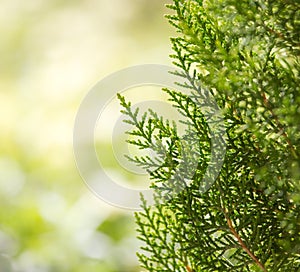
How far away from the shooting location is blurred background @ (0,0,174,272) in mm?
2691

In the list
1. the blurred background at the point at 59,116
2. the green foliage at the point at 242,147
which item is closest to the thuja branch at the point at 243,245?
the green foliage at the point at 242,147

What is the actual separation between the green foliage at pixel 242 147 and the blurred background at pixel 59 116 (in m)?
2.18

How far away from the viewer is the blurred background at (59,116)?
2.69m

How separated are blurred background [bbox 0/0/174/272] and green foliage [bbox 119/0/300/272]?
218cm

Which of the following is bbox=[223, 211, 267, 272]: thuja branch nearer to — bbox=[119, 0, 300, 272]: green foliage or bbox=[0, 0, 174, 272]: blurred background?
bbox=[119, 0, 300, 272]: green foliage

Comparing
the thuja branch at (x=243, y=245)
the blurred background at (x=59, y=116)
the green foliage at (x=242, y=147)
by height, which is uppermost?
the blurred background at (x=59, y=116)

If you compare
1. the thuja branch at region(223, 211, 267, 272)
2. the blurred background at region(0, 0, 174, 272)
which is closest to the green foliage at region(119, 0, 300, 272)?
the thuja branch at region(223, 211, 267, 272)

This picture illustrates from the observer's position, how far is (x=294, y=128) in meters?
0.42

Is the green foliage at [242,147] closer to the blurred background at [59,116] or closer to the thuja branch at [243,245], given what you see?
the thuja branch at [243,245]

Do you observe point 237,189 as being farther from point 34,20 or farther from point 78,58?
point 34,20

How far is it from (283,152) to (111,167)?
2722 mm

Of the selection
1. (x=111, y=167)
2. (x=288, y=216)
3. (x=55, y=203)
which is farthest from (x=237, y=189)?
(x=111, y=167)

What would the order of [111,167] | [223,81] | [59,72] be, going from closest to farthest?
[223,81]
[111,167]
[59,72]

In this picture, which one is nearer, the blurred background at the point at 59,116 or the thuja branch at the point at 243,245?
the thuja branch at the point at 243,245
